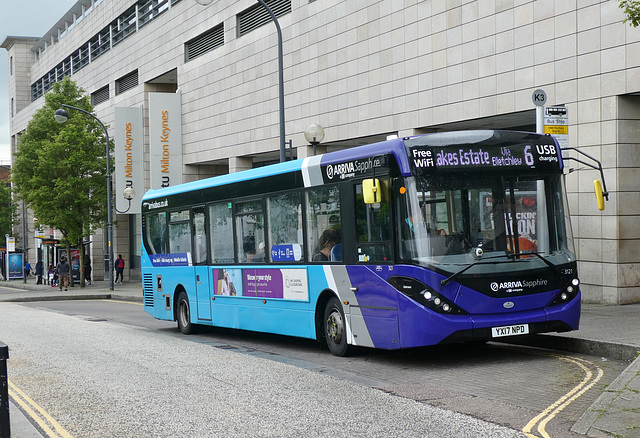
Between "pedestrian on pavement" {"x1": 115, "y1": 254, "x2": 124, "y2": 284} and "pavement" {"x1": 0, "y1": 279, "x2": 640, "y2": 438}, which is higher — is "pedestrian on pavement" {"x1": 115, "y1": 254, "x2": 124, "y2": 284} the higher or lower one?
the higher one

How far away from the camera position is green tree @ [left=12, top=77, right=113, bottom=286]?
1711 inches

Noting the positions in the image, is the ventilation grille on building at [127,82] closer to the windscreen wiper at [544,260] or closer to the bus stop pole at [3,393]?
the windscreen wiper at [544,260]

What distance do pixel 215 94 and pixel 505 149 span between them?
27.4m

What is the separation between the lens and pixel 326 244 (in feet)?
39.4

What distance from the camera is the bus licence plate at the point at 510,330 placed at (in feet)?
34.1

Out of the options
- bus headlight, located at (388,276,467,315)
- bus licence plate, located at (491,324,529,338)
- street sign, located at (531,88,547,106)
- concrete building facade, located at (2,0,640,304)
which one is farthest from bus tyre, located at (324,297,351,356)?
concrete building facade, located at (2,0,640,304)

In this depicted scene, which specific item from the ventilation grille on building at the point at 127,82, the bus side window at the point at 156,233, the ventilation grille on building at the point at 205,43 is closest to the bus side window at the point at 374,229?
the bus side window at the point at 156,233

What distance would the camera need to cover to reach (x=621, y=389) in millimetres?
7812

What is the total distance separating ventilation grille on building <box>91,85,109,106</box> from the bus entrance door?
39.6 meters

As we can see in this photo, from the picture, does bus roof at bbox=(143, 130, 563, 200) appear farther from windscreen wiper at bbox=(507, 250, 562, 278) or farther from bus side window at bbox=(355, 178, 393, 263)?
windscreen wiper at bbox=(507, 250, 562, 278)

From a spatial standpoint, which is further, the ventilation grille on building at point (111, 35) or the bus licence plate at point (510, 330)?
the ventilation grille on building at point (111, 35)

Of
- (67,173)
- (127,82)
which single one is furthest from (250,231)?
(127,82)

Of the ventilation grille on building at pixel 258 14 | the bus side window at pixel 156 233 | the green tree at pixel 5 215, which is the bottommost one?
the bus side window at pixel 156 233

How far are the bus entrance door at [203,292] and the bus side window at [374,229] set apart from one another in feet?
16.9
